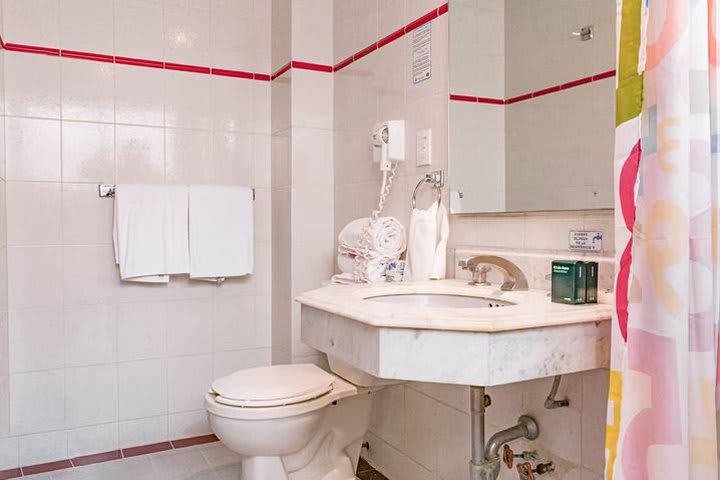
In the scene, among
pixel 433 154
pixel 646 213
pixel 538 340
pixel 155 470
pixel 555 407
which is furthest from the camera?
pixel 155 470

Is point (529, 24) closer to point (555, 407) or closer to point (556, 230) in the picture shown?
point (556, 230)

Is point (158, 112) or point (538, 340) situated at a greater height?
point (158, 112)

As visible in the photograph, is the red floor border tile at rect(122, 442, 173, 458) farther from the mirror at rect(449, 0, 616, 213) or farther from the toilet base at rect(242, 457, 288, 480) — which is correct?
the mirror at rect(449, 0, 616, 213)

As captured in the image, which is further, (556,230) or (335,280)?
(335,280)

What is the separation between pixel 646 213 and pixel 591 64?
0.66m

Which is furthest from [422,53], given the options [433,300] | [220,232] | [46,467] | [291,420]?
[46,467]

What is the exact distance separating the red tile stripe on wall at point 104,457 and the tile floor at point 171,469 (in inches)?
1.6

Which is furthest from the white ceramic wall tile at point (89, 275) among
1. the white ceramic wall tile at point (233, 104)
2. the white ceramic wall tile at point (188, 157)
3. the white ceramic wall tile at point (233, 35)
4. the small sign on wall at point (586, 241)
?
the small sign on wall at point (586, 241)

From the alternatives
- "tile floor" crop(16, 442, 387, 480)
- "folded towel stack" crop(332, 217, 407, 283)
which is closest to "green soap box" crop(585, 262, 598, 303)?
"folded towel stack" crop(332, 217, 407, 283)

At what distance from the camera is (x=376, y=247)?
1996mm

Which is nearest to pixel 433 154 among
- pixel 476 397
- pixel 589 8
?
pixel 589 8

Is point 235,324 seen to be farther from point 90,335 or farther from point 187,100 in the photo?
point 187,100

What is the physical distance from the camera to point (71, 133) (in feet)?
8.14

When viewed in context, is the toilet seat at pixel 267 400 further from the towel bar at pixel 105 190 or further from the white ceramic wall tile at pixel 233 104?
the white ceramic wall tile at pixel 233 104
